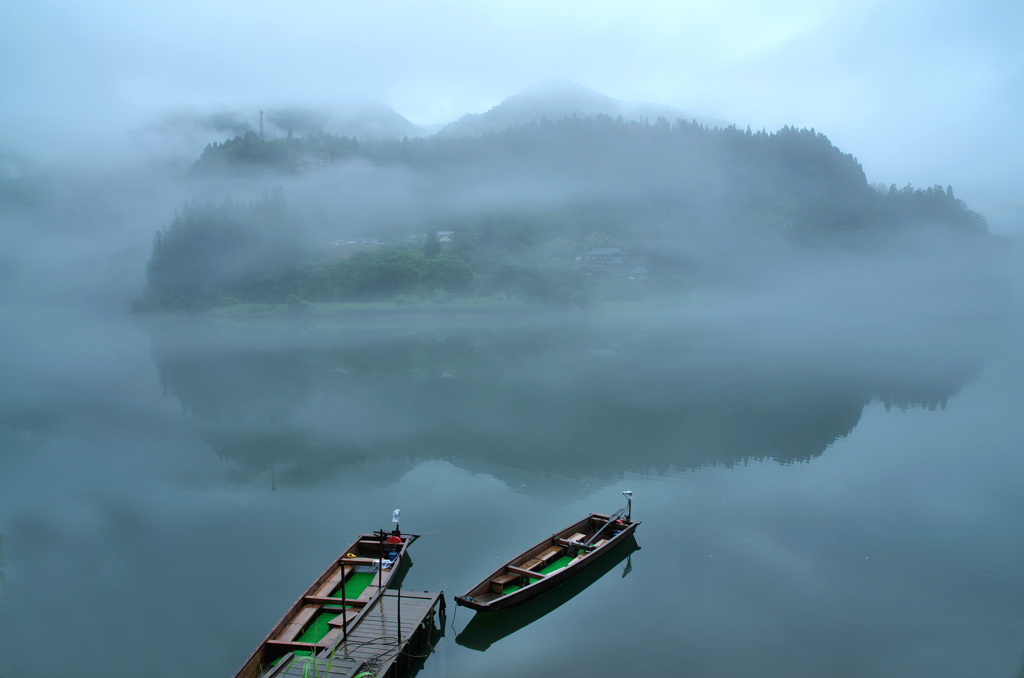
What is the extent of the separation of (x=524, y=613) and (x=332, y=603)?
277 cm

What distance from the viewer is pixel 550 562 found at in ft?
33.7

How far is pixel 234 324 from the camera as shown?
56031 millimetres

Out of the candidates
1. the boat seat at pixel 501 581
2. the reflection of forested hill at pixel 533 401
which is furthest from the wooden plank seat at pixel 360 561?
the reflection of forested hill at pixel 533 401

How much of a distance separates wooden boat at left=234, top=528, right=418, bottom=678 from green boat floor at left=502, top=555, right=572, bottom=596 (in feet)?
5.83

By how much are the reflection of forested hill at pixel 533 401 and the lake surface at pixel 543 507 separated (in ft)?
0.57

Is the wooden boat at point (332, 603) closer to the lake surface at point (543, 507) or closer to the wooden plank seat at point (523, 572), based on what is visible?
the lake surface at point (543, 507)

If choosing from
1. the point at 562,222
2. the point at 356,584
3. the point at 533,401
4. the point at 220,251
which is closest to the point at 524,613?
the point at 356,584

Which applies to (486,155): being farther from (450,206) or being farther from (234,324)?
(234,324)

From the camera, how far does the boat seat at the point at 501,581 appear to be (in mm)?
9094

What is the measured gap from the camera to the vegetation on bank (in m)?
66.2

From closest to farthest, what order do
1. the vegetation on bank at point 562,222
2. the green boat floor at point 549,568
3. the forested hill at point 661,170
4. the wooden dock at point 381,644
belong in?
the wooden dock at point 381,644 < the green boat floor at point 549,568 < the vegetation on bank at point 562,222 < the forested hill at point 661,170

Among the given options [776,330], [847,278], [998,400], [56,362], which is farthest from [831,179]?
[56,362]

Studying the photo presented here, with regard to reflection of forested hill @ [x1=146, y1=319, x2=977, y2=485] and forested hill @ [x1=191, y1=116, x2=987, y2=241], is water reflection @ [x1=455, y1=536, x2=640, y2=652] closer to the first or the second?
reflection of forested hill @ [x1=146, y1=319, x2=977, y2=485]

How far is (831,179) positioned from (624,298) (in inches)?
2346
